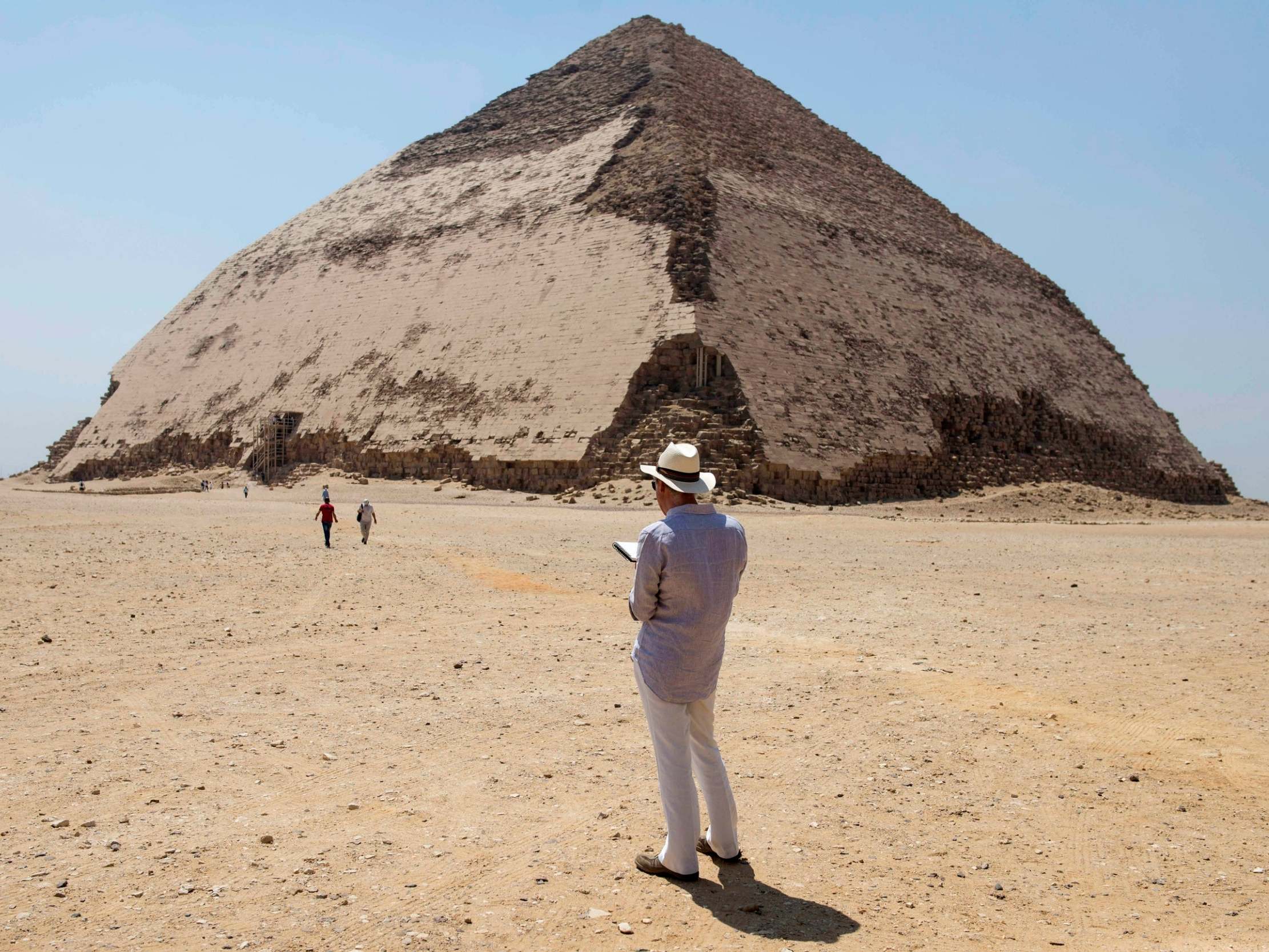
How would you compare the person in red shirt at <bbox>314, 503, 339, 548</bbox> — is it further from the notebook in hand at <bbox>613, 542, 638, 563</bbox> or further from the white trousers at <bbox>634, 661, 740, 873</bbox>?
the white trousers at <bbox>634, 661, 740, 873</bbox>

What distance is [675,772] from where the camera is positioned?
3.84 meters

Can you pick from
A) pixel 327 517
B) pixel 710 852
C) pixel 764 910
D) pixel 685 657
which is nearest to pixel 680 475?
pixel 685 657

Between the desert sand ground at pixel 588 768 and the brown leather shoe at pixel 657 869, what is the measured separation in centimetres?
4

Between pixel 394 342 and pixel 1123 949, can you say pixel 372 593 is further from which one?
pixel 394 342

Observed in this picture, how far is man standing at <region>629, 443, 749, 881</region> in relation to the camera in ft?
12.6

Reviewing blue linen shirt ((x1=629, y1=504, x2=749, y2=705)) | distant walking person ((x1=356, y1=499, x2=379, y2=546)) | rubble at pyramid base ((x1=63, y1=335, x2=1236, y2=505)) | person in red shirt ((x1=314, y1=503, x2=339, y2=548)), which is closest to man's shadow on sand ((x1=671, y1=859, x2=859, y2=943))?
blue linen shirt ((x1=629, y1=504, x2=749, y2=705))

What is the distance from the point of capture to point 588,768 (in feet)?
16.2

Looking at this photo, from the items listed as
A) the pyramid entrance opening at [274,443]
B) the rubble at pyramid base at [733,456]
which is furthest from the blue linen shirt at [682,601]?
the pyramid entrance opening at [274,443]

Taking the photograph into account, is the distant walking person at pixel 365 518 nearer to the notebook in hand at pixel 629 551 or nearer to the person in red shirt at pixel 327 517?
the person in red shirt at pixel 327 517

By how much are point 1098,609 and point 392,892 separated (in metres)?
7.78

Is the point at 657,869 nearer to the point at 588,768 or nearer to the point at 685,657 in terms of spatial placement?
the point at 685,657

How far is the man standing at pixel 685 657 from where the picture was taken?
3832mm

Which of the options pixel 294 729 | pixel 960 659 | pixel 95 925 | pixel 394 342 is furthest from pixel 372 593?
pixel 394 342

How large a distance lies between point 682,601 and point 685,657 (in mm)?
202
